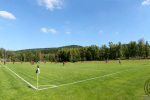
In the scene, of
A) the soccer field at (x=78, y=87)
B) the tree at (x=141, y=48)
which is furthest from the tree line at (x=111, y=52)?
the soccer field at (x=78, y=87)

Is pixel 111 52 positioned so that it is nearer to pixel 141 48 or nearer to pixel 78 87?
pixel 141 48

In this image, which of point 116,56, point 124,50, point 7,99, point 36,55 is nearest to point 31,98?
point 7,99

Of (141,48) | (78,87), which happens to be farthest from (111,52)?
(78,87)

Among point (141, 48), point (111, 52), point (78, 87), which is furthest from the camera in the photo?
point (111, 52)

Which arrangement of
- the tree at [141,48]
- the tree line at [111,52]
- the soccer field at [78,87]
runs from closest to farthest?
the soccer field at [78,87], the tree at [141,48], the tree line at [111,52]

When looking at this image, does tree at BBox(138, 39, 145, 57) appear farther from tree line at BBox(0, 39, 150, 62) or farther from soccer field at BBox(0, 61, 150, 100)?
soccer field at BBox(0, 61, 150, 100)

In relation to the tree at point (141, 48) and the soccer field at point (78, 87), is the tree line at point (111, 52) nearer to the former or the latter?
the tree at point (141, 48)

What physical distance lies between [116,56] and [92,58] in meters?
24.2

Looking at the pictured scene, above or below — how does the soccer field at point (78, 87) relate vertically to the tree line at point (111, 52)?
below

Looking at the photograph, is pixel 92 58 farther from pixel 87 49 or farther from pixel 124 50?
pixel 124 50

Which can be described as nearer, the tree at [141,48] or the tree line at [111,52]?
the tree at [141,48]

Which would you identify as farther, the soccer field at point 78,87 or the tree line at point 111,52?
the tree line at point 111,52

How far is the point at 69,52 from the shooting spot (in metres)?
116

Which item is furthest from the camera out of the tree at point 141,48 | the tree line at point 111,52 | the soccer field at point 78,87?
the tree line at point 111,52
